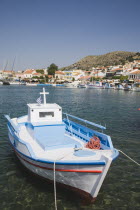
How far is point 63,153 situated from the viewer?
1011 cm

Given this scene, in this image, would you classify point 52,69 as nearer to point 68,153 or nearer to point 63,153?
point 63,153

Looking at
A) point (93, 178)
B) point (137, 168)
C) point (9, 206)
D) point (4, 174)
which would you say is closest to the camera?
point (93, 178)

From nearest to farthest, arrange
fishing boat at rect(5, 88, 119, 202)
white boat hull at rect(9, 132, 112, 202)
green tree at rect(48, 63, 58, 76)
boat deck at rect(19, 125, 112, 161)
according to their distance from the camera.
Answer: white boat hull at rect(9, 132, 112, 202), fishing boat at rect(5, 88, 119, 202), boat deck at rect(19, 125, 112, 161), green tree at rect(48, 63, 58, 76)

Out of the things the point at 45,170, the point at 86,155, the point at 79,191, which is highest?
the point at 86,155

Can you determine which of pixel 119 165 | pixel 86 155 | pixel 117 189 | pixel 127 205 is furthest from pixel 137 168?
pixel 86 155

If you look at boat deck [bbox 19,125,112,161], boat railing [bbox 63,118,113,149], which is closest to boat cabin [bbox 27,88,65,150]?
boat deck [bbox 19,125,112,161]

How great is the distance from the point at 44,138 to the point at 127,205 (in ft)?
19.5

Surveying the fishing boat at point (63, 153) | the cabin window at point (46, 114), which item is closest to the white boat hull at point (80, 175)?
the fishing boat at point (63, 153)

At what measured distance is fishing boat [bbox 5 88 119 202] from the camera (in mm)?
8414

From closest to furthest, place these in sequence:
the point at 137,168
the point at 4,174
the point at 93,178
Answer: the point at 93,178 → the point at 4,174 → the point at 137,168

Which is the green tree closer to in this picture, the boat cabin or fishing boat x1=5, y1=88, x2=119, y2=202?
fishing boat x1=5, y1=88, x2=119, y2=202

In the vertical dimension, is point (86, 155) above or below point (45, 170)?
above

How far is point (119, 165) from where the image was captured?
13117 mm

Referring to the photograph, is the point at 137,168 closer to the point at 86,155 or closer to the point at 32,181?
the point at 86,155
